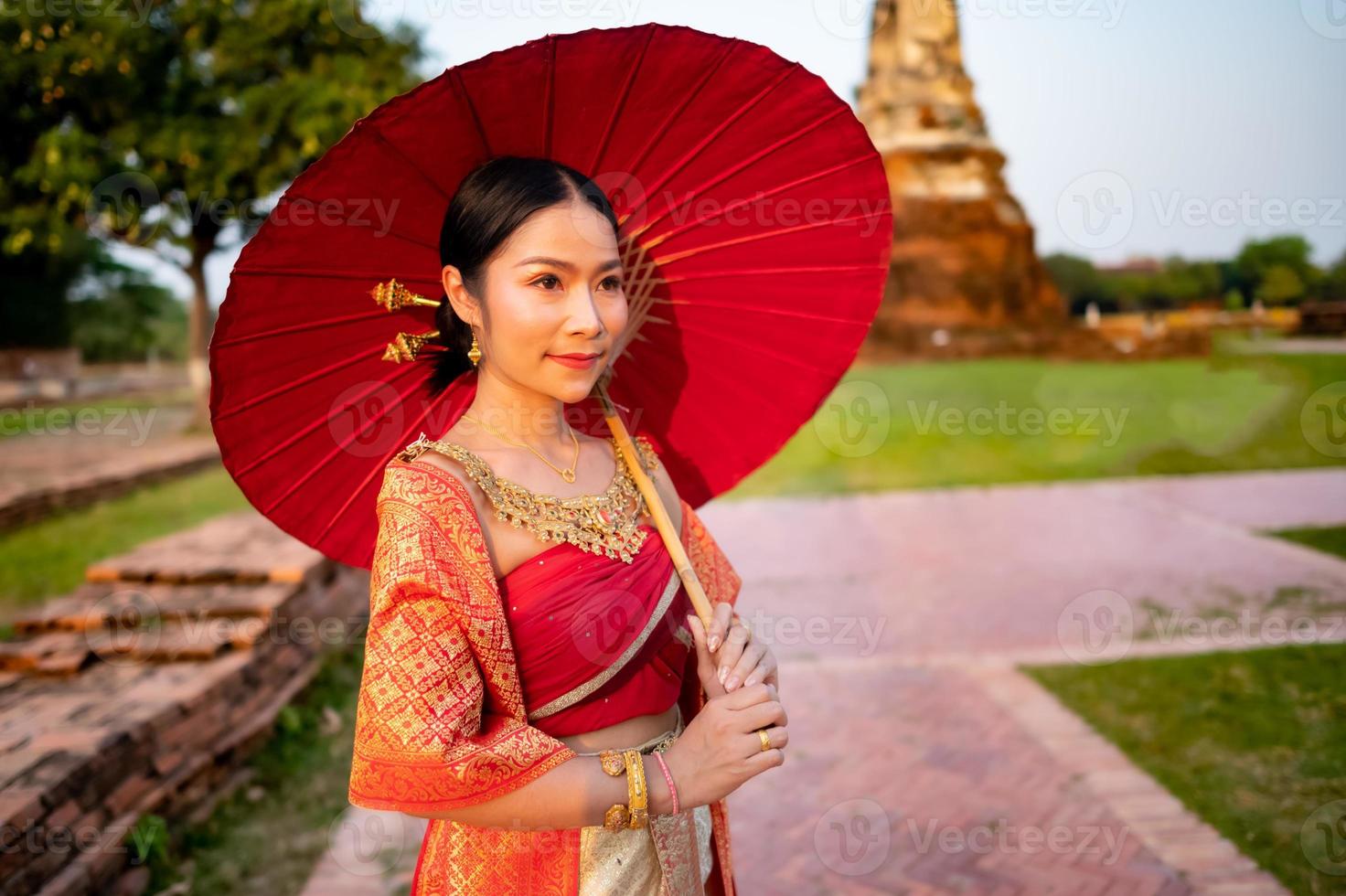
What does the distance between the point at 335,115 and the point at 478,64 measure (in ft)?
47.7

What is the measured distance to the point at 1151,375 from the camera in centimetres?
1880

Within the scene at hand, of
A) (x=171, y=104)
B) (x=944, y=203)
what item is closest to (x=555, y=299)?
(x=171, y=104)

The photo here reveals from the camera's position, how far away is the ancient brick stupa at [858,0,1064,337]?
22969 millimetres

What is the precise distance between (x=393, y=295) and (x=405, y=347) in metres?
0.10

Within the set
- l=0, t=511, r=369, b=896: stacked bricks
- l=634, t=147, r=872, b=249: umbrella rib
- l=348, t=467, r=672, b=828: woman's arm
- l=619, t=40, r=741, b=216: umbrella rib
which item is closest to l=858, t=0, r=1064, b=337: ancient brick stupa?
l=0, t=511, r=369, b=896: stacked bricks

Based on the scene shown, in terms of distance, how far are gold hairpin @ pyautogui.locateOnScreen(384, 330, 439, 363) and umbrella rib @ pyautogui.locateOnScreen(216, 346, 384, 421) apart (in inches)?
1.8

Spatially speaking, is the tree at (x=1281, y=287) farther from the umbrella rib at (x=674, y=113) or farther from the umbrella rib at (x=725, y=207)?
the umbrella rib at (x=674, y=113)

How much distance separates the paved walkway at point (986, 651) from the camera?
365 centimetres

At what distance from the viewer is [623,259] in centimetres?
190

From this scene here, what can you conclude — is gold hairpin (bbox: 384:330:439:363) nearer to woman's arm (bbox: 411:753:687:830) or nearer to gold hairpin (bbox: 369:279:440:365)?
gold hairpin (bbox: 369:279:440:365)

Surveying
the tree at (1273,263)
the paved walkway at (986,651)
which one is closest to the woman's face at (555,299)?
the paved walkway at (986,651)

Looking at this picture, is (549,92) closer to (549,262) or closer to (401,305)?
(549,262)

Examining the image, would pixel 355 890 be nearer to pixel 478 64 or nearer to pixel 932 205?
pixel 478 64

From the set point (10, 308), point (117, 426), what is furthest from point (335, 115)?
point (10, 308)
